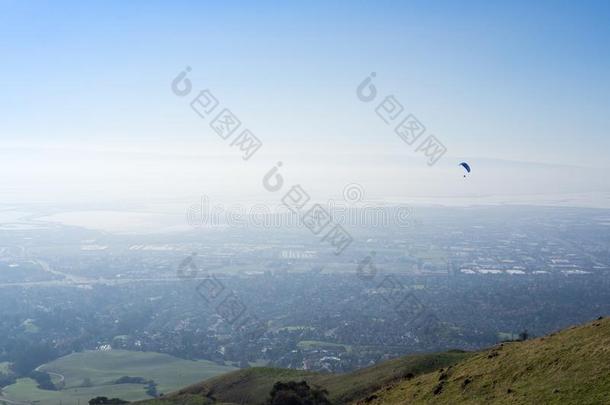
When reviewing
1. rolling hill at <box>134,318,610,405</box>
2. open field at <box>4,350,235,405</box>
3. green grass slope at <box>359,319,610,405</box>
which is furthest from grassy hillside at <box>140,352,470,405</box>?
open field at <box>4,350,235,405</box>

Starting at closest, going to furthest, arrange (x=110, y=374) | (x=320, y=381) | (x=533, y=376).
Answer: (x=533, y=376) → (x=320, y=381) → (x=110, y=374)

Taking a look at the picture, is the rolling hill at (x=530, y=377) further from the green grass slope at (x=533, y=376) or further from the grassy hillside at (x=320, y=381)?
the grassy hillside at (x=320, y=381)

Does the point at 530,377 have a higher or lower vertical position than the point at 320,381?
lower

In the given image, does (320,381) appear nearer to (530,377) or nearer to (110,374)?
(530,377)

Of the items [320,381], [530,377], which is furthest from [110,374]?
[530,377]

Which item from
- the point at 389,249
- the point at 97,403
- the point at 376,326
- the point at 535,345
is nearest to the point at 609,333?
the point at 535,345

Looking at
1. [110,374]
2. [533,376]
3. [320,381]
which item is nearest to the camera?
[533,376]

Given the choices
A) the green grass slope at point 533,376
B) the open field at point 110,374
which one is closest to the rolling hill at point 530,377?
the green grass slope at point 533,376
